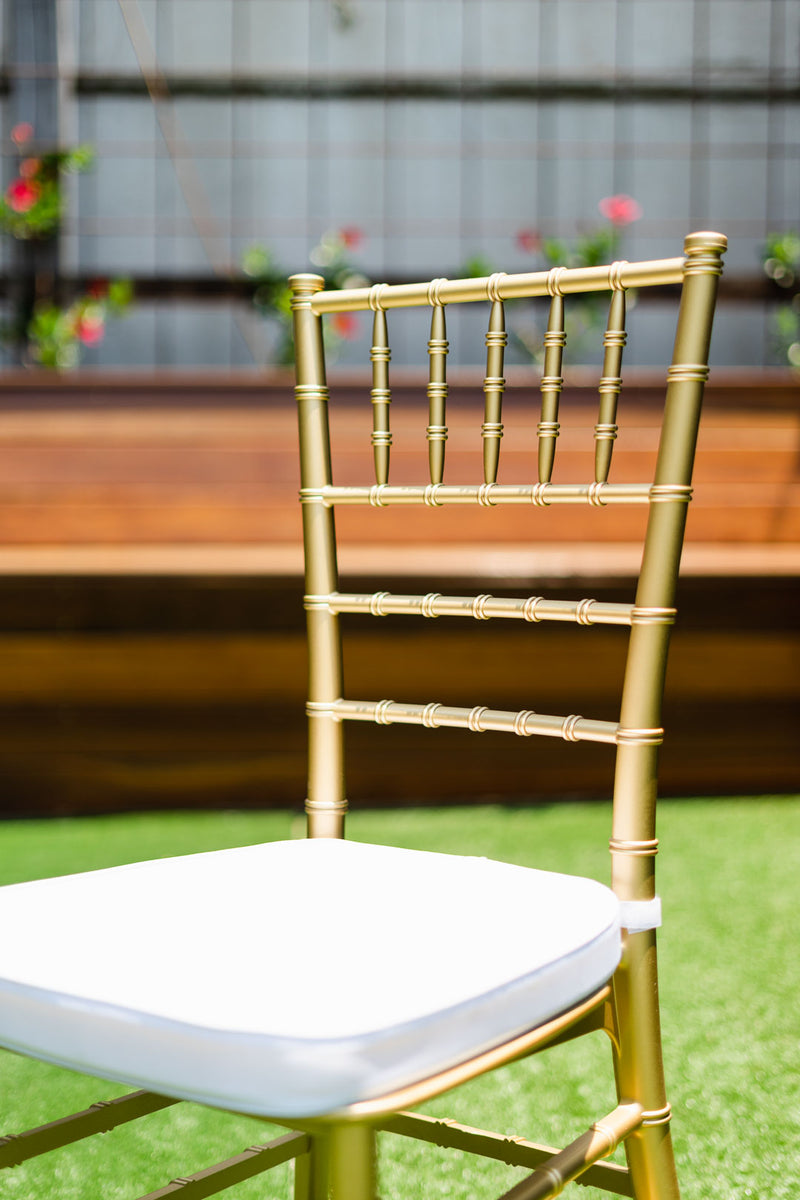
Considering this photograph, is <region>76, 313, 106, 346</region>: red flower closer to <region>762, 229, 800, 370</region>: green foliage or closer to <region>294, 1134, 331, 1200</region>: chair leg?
<region>762, 229, 800, 370</region>: green foliage

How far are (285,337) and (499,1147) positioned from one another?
10.6 feet

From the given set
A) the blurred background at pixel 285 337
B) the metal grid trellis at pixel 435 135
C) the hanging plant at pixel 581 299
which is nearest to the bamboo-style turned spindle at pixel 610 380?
the blurred background at pixel 285 337

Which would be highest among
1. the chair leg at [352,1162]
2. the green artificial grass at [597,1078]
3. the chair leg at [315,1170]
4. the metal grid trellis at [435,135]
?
the metal grid trellis at [435,135]

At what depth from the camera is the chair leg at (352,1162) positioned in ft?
1.70

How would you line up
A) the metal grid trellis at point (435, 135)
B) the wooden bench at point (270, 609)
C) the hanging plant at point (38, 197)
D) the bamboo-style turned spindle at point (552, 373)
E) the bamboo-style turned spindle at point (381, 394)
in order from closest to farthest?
the bamboo-style turned spindle at point (552, 373), the bamboo-style turned spindle at point (381, 394), the wooden bench at point (270, 609), the hanging plant at point (38, 197), the metal grid trellis at point (435, 135)

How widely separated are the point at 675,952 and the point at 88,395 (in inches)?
69.6

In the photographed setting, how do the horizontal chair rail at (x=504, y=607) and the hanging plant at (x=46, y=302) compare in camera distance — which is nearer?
the horizontal chair rail at (x=504, y=607)

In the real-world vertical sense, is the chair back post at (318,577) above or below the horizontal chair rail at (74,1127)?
above

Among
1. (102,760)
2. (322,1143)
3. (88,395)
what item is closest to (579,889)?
(322,1143)

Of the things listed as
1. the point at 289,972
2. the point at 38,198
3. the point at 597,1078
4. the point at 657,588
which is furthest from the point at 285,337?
the point at 289,972

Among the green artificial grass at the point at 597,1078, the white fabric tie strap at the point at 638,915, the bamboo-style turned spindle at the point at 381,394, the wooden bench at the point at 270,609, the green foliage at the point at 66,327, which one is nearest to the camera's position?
the white fabric tie strap at the point at 638,915

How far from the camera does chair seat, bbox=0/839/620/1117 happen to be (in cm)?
50

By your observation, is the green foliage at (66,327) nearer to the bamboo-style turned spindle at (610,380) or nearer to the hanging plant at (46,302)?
the hanging plant at (46,302)

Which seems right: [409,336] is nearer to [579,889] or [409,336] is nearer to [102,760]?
[102,760]
